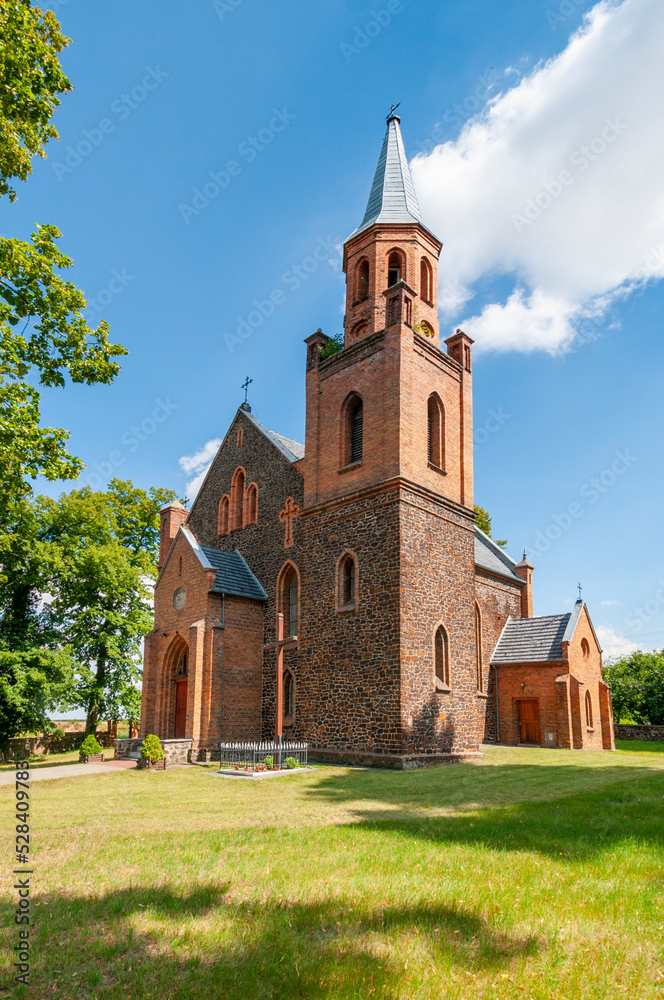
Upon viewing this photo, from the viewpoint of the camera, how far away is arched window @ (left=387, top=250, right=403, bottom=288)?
77.4ft

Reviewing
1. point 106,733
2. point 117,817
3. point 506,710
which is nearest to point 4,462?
point 117,817

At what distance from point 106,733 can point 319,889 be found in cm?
3257

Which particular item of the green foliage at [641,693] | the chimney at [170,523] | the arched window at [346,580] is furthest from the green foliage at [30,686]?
the green foliage at [641,693]

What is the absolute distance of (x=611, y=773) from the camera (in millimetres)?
16766

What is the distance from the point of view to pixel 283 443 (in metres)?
28.0

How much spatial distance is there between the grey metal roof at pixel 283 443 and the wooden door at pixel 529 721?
556 inches

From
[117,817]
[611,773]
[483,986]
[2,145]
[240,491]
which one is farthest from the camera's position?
[240,491]

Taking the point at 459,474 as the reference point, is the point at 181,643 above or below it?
below

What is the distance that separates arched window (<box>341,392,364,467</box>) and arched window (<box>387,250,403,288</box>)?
4.92m

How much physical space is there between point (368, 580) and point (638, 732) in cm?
2501

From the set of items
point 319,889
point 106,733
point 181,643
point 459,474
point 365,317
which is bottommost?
point 106,733

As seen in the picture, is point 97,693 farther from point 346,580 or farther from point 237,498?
point 346,580

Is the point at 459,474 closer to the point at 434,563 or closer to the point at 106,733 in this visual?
the point at 434,563

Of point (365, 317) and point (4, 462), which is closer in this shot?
point (4, 462)
